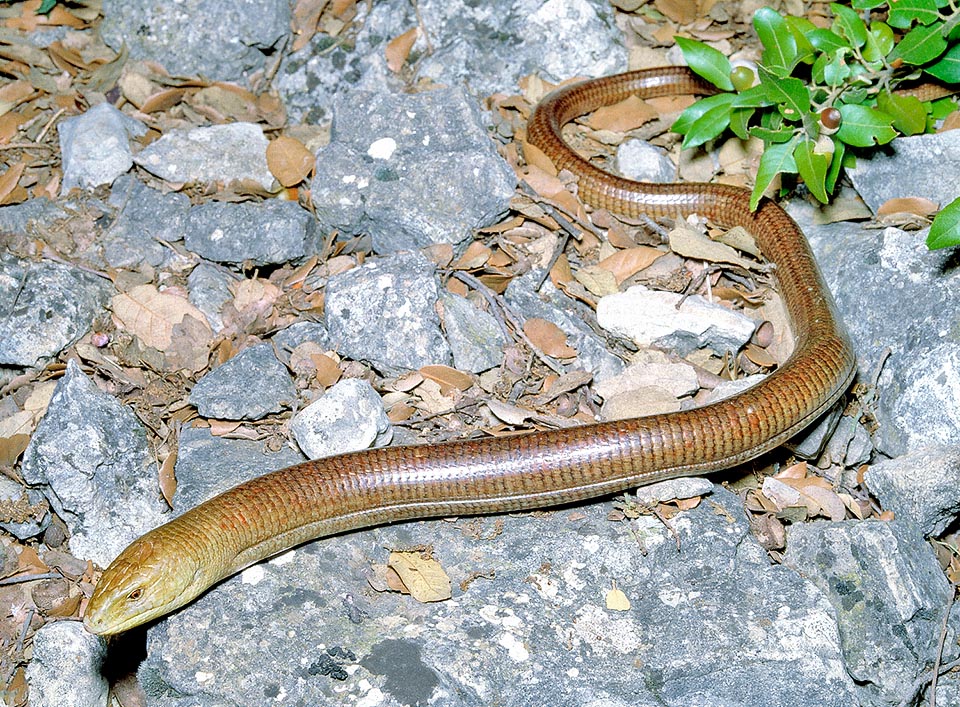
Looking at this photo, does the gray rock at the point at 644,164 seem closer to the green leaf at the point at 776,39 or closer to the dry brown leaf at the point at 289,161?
the green leaf at the point at 776,39

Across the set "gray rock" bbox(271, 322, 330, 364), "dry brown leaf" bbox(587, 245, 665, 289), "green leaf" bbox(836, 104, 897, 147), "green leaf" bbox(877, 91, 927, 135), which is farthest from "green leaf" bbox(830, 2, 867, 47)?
"gray rock" bbox(271, 322, 330, 364)

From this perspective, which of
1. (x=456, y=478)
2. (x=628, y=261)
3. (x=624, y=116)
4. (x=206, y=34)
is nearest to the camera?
(x=456, y=478)

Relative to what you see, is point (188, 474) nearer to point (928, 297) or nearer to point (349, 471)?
point (349, 471)

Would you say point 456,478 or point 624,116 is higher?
point 624,116

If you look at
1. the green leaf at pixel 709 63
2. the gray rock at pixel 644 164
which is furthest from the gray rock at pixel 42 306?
the green leaf at pixel 709 63

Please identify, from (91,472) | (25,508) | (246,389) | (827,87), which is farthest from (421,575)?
(827,87)

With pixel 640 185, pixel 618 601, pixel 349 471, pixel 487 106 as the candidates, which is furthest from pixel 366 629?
pixel 487 106

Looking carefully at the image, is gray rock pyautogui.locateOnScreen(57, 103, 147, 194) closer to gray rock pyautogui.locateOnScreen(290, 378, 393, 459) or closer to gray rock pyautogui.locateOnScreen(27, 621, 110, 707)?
gray rock pyautogui.locateOnScreen(290, 378, 393, 459)

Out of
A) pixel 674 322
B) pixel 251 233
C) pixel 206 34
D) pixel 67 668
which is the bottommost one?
pixel 67 668

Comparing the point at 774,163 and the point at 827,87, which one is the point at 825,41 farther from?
the point at 774,163
